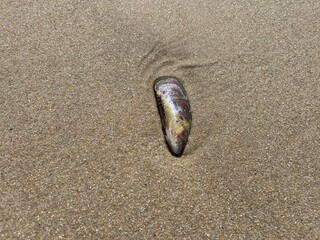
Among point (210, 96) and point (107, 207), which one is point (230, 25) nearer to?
point (210, 96)

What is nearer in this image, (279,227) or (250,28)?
(279,227)

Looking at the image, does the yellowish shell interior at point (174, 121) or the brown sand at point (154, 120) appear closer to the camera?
the brown sand at point (154, 120)

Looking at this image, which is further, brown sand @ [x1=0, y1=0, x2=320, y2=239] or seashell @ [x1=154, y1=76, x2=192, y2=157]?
seashell @ [x1=154, y1=76, x2=192, y2=157]

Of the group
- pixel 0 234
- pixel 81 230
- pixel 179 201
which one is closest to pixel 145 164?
pixel 179 201
